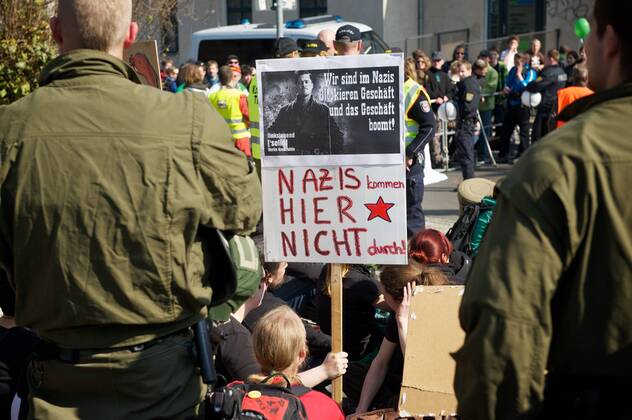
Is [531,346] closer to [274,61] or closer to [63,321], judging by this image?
[63,321]

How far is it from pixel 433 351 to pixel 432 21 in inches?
950

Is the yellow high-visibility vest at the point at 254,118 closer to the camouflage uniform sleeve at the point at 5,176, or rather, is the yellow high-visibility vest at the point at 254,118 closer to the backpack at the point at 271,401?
the backpack at the point at 271,401

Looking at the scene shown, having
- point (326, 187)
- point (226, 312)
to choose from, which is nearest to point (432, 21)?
point (326, 187)

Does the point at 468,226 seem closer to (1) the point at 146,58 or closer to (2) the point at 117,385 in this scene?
(1) the point at 146,58

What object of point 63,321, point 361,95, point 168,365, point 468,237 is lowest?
point 468,237

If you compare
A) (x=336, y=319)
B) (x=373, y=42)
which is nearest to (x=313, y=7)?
(x=373, y=42)

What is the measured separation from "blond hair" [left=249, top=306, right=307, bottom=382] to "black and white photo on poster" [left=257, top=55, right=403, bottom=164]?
107 centimetres

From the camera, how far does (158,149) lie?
2.27 m

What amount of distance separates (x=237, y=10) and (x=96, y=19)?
2631cm

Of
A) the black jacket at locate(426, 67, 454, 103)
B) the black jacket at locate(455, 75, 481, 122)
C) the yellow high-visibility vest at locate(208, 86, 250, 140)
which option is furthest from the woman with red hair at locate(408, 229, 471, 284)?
the black jacket at locate(426, 67, 454, 103)

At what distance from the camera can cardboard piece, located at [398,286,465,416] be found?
351 centimetres

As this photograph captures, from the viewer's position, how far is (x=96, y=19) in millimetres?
2359

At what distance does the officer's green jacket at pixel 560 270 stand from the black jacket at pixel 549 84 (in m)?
12.4

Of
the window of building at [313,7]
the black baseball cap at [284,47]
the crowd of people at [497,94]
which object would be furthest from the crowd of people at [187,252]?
the window of building at [313,7]
